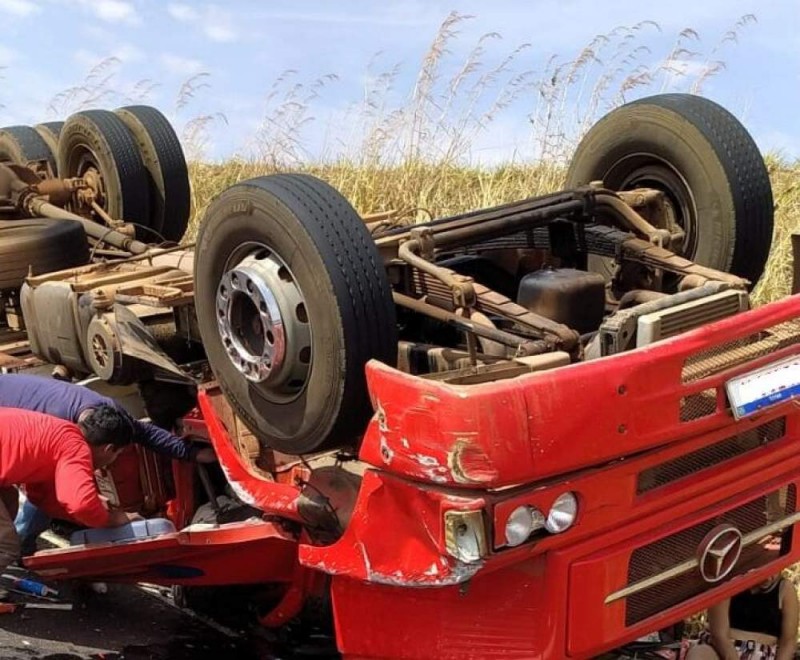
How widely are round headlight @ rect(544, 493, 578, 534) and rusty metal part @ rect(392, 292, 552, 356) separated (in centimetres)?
52

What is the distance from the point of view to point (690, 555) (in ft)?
8.98

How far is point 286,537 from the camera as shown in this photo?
10.0ft

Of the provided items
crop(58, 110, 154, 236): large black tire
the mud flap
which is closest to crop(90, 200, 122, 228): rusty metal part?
crop(58, 110, 154, 236): large black tire

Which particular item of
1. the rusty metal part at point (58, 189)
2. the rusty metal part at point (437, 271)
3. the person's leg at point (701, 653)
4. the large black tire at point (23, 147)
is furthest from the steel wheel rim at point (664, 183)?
the large black tire at point (23, 147)

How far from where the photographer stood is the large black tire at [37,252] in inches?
179

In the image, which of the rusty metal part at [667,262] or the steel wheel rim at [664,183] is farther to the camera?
the steel wheel rim at [664,183]

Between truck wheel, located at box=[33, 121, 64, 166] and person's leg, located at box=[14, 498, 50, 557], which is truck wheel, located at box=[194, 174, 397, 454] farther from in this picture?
truck wheel, located at box=[33, 121, 64, 166]

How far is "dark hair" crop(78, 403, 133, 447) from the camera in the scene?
3.65 meters

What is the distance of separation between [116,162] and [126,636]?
2997mm

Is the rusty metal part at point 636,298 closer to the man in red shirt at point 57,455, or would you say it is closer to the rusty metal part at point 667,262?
the rusty metal part at point 667,262

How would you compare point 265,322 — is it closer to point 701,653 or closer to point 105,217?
point 701,653

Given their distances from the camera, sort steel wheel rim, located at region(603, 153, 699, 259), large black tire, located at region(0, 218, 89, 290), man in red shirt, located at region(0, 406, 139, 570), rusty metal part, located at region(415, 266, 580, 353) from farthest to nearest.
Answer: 1. large black tire, located at region(0, 218, 89, 290)
2. steel wheel rim, located at region(603, 153, 699, 259)
3. man in red shirt, located at region(0, 406, 139, 570)
4. rusty metal part, located at region(415, 266, 580, 353)

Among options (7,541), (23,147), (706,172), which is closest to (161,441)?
(7,541)

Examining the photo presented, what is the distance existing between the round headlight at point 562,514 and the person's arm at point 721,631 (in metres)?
1.02
